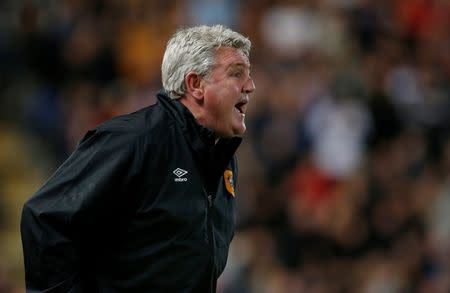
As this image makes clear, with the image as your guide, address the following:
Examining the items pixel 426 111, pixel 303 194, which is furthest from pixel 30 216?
pixel 426 111

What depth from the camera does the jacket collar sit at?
14.1ft

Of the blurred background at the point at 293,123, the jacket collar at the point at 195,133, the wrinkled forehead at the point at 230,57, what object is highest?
the wrinkled forehead at the point at 230,57

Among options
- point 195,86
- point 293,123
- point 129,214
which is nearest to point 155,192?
point 129,214

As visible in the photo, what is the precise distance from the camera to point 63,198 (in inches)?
160

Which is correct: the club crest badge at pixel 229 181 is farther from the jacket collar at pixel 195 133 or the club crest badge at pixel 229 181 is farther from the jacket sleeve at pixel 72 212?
the jacket sleeve at pixel 72 212

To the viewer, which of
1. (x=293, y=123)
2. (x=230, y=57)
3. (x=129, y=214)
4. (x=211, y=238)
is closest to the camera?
(x=129, y=214)

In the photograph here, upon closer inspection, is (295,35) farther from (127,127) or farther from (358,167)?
(127,127)

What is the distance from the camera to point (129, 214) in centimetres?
416

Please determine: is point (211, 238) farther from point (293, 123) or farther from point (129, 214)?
point (293, 123)

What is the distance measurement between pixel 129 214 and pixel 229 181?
72cm

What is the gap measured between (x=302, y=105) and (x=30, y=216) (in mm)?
7392

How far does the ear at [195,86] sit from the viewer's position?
4.36 metres

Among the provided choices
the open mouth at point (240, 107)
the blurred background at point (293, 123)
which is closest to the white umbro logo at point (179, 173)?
the open mouth at point (240, 107)

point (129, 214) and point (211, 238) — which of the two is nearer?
point (129, 214)
